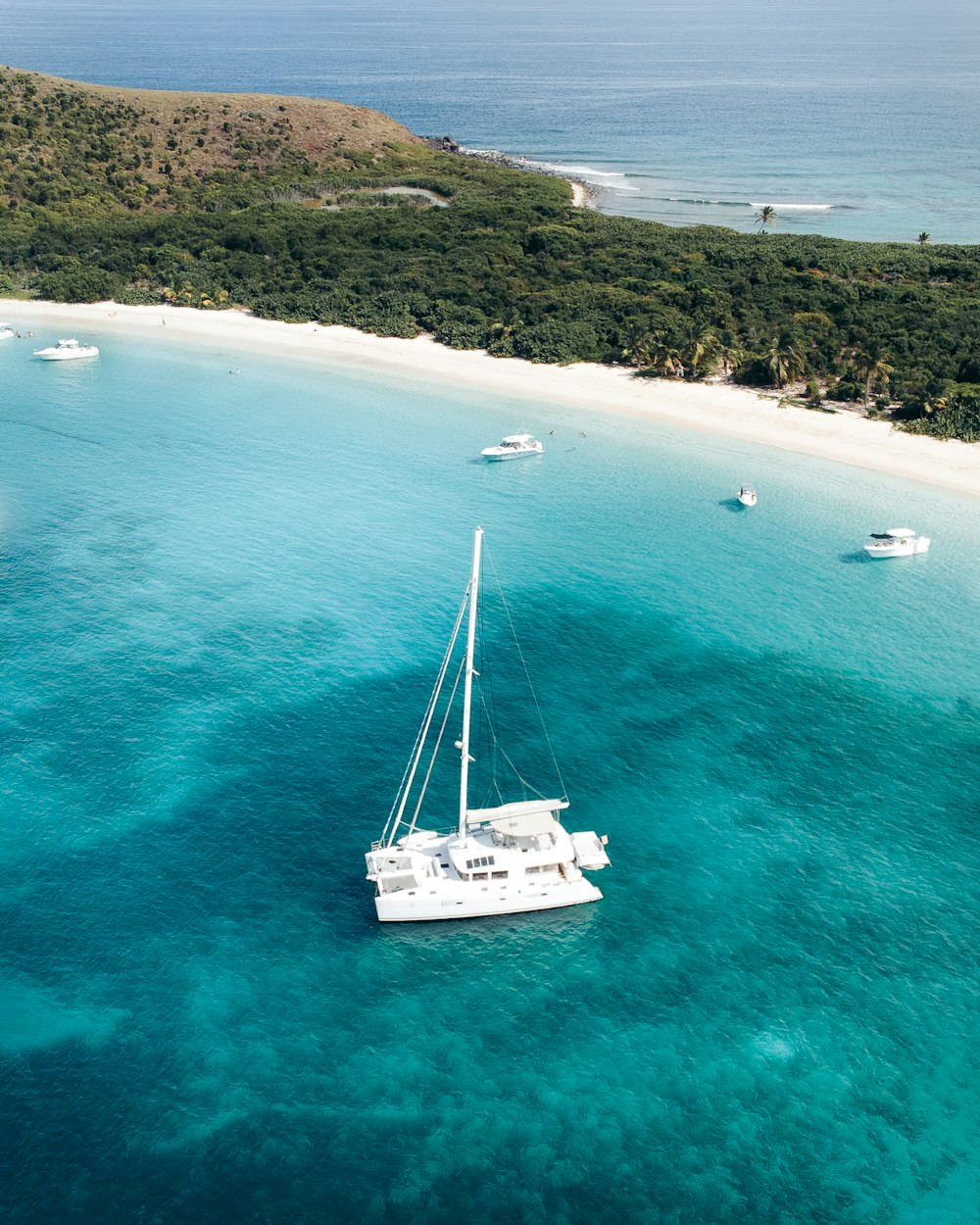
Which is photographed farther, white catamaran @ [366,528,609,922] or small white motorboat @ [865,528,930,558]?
small white motorboat @ [865,528,930,558]

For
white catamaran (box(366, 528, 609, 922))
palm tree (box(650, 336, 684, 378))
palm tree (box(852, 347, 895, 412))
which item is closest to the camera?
white catamaran (box(366, 528, 609, 922))

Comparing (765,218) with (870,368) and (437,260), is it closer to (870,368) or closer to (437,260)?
(437,260)

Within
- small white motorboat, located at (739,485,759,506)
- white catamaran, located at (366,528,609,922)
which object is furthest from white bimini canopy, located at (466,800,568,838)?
small white motorboat, located at (739,485,759,506)

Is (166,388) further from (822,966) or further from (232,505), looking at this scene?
(822,966)

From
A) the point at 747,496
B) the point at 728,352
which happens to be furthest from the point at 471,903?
the point at 728,352

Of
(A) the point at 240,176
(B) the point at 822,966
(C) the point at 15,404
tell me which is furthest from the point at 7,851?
(A) the point at 240,176

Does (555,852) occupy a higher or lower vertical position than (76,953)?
higher

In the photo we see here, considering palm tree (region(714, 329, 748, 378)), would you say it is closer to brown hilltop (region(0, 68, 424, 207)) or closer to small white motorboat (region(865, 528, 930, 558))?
small white motorboat (region(865, 528, 930, 558))
